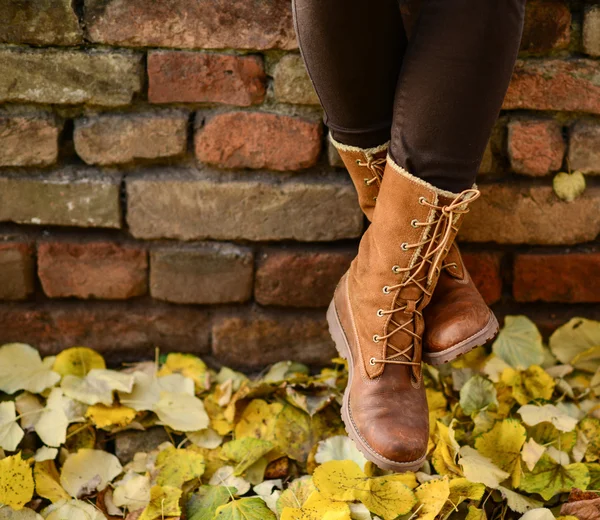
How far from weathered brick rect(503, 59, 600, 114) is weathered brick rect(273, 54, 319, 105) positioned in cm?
34

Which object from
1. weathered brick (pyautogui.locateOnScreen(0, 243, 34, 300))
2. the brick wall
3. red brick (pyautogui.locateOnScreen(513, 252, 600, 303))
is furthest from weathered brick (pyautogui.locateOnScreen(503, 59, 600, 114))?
weathered brick (pyautogui.locateOnScreen(0, 243, 34, 300))

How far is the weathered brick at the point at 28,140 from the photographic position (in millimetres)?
1162

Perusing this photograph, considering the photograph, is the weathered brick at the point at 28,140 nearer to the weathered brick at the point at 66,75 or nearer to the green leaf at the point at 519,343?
the weathered brick at the point at 66,75

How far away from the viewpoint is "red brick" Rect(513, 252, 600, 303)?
125 cm

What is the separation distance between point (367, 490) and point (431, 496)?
0.09m

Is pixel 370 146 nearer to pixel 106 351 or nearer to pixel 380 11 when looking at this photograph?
pixel 380 11

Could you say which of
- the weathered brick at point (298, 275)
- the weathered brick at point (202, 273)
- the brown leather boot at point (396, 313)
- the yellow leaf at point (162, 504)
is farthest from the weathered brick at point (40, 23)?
the yellow leaf at point (162, 504)

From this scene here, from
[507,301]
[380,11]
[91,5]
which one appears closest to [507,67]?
[380,11]

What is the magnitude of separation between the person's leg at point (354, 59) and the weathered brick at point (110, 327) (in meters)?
0.50

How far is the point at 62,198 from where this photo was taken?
1.20 meters

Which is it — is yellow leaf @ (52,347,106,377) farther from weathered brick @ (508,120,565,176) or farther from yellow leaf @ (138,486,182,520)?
weathered brick @ (508,120,565,176)

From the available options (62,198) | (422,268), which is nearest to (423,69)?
(422,268)

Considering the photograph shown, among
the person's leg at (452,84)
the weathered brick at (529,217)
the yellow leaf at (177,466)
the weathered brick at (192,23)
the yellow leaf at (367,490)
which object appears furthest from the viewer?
the weathered brick at (529,217)

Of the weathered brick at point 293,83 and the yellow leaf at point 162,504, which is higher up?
the weathered brick at point 293,83
